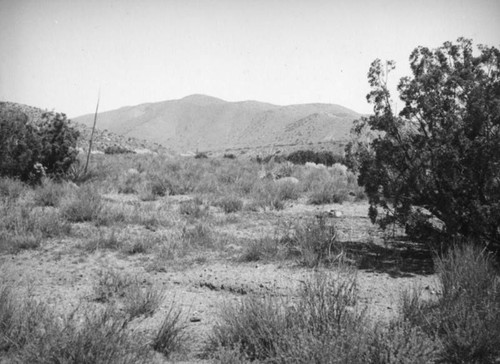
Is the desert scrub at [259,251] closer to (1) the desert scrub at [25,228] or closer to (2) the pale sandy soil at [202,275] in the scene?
(2) the pale sandy soil at [202,275]

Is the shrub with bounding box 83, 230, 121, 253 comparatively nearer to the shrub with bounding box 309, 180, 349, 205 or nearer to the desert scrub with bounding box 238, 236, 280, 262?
the desert scrub with bounding box 238, 236, 280, 262

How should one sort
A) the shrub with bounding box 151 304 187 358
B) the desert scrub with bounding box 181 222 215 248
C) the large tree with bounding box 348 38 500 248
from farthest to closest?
the desert scrub with bounding box 181 222 215 248, the large tree with bounding box 348 38 500 248, the shrub with bounding box 151 304 187 358

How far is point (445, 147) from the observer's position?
5.08m

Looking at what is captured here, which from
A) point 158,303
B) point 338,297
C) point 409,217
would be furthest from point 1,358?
point 409,217

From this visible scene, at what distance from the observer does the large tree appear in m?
4.87

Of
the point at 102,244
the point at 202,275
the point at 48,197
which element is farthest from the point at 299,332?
the point at 48,197

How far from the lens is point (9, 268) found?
186 inches

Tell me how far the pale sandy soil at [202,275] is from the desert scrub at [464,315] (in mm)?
380

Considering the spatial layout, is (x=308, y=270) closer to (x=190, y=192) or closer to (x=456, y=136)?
(x=456, y=136)

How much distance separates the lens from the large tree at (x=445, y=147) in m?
4.87

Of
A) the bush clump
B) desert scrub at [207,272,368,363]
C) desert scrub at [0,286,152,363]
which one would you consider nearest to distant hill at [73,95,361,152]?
the bush clump

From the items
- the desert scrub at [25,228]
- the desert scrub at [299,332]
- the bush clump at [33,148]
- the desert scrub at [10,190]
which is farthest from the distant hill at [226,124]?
the desert scrub at [299,332]

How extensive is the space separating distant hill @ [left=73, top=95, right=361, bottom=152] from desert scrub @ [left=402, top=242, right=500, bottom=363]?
2612 inches

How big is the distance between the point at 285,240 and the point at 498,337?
3921 mm
